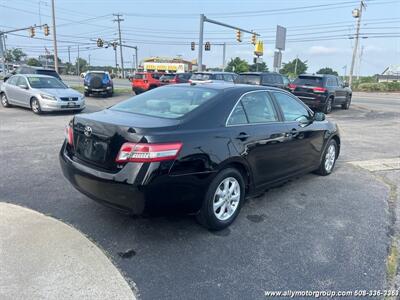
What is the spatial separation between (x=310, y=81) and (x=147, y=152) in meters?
13.8

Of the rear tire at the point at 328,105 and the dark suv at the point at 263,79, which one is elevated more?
the dark suv at the point at 263,79

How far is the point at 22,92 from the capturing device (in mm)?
12219

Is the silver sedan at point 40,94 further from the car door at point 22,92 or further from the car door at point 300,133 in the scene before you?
the car door at point 300,133

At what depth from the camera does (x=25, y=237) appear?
3.24 meters

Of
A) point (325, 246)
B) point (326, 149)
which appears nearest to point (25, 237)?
point (325, 246)

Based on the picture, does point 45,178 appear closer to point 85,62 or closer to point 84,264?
point 84,264

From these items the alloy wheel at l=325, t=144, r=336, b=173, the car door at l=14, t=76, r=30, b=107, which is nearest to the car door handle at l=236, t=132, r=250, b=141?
the alloy wheel at l=325, t=144, r=336, b=173

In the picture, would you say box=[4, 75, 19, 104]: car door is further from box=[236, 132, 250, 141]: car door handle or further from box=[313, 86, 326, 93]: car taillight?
box=[313, 86, 326, 93]: car taillight

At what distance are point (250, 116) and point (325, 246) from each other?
1.62 metres

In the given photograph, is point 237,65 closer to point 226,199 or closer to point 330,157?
point 330,157

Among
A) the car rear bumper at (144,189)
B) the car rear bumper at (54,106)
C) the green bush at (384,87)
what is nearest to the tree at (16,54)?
the green bush at (384,87)

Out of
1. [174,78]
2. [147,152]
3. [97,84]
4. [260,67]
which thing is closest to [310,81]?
[174,78]

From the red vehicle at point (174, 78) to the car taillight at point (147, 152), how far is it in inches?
677

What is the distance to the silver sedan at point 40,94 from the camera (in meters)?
11.5
